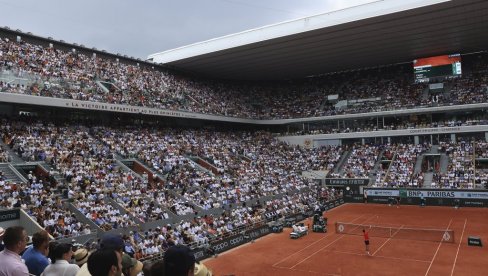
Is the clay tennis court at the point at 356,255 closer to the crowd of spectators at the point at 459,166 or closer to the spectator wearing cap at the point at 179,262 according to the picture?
the crowd of spectators at the point at 459,166

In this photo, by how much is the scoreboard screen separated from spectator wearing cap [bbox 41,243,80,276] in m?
57.8

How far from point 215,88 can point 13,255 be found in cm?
5983

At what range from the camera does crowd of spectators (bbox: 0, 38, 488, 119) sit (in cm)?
3647

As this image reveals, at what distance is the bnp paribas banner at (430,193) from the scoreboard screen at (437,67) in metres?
17.9

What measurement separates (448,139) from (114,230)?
45.4 metres

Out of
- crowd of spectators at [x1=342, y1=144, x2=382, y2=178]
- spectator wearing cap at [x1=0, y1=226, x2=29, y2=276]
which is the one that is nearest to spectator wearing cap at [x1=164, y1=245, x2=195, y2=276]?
spectator wearing cap at [x1=0, y1=226, x2=29, y2=276]

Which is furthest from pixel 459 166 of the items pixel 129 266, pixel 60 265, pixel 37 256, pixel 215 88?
pixel 60 265

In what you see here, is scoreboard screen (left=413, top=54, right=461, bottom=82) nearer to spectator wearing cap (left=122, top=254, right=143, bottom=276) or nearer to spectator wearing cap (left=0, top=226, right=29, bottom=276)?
spectator wearing cap (left=122, top=254, right=143, bottom=276)

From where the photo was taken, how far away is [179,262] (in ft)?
11.8

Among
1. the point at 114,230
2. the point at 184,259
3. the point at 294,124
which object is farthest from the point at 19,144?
the point at 294,124

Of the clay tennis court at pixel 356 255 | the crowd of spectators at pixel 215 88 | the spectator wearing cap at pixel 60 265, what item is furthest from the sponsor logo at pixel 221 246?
the spectator wearing cap at pixel 60 265

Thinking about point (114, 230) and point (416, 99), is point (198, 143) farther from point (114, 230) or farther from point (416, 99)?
point (416, 99)

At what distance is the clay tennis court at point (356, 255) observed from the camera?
21.4 m

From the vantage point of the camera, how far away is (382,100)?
60062 mm
